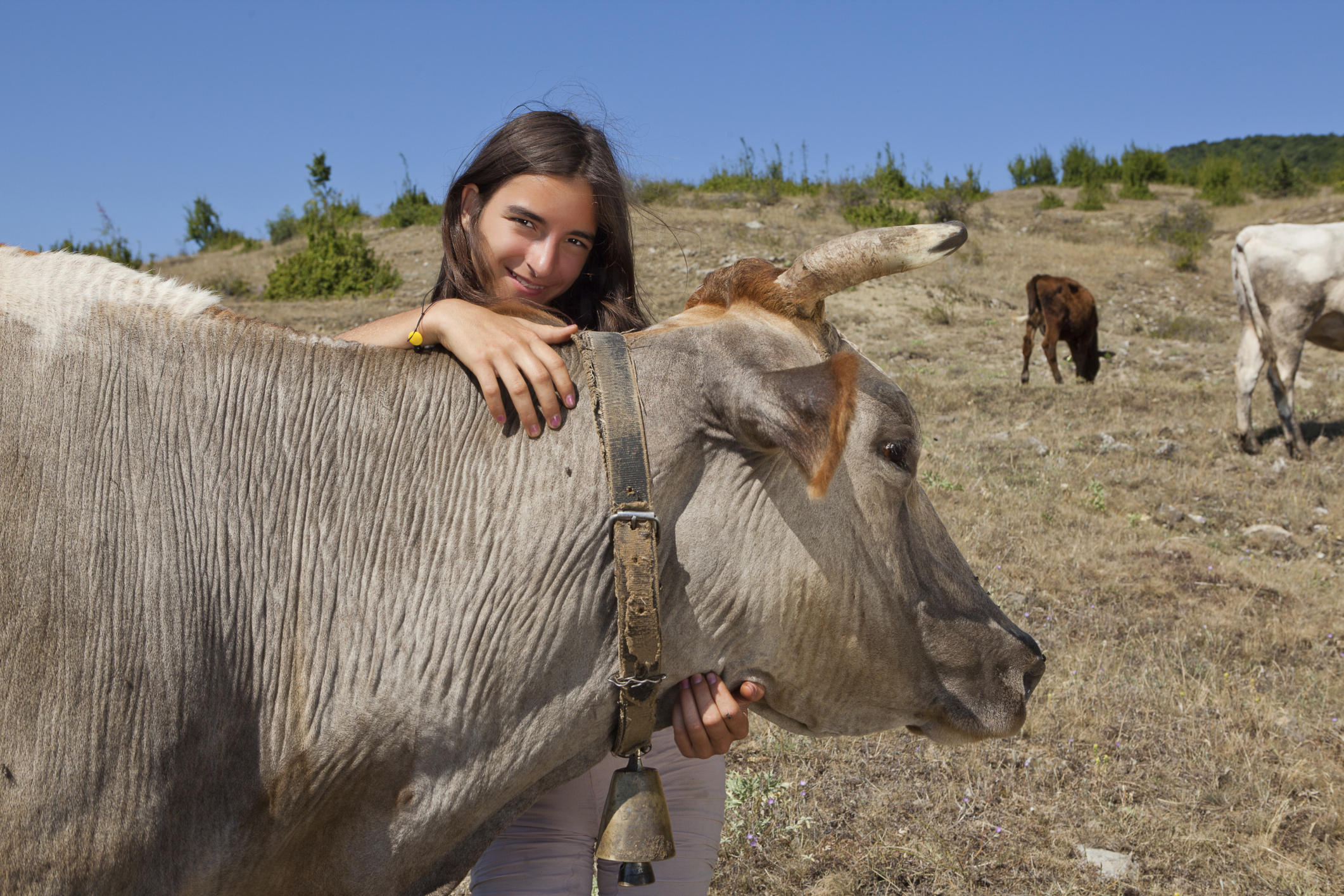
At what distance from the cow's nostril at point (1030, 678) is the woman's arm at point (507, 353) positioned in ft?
3.56

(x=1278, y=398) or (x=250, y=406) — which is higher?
(x=250, y=406)

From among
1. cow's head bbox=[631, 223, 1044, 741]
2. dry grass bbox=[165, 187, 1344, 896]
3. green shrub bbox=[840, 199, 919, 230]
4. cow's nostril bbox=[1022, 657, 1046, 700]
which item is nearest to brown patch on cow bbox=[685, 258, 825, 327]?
cow's head bbox=[631, 223, 1044, 741]

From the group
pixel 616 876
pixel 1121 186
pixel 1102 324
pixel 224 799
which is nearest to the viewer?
pixel 224 799

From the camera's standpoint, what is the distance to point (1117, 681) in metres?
4.45

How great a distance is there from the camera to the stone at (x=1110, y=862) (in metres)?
3.15

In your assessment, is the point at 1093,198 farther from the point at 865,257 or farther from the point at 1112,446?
the point at 865,257

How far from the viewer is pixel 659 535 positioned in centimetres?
154

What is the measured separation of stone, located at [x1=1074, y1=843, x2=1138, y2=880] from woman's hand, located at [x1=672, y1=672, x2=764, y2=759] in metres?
2.13

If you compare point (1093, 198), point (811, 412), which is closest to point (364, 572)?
point (811, 412)

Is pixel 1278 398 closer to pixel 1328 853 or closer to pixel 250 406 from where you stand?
pixel 1328 853

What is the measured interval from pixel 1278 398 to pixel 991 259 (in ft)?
38.4

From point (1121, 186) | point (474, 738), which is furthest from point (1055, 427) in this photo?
point (1121, 186)

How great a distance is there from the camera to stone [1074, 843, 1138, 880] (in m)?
3.15

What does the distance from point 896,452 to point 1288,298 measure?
1068 cm
